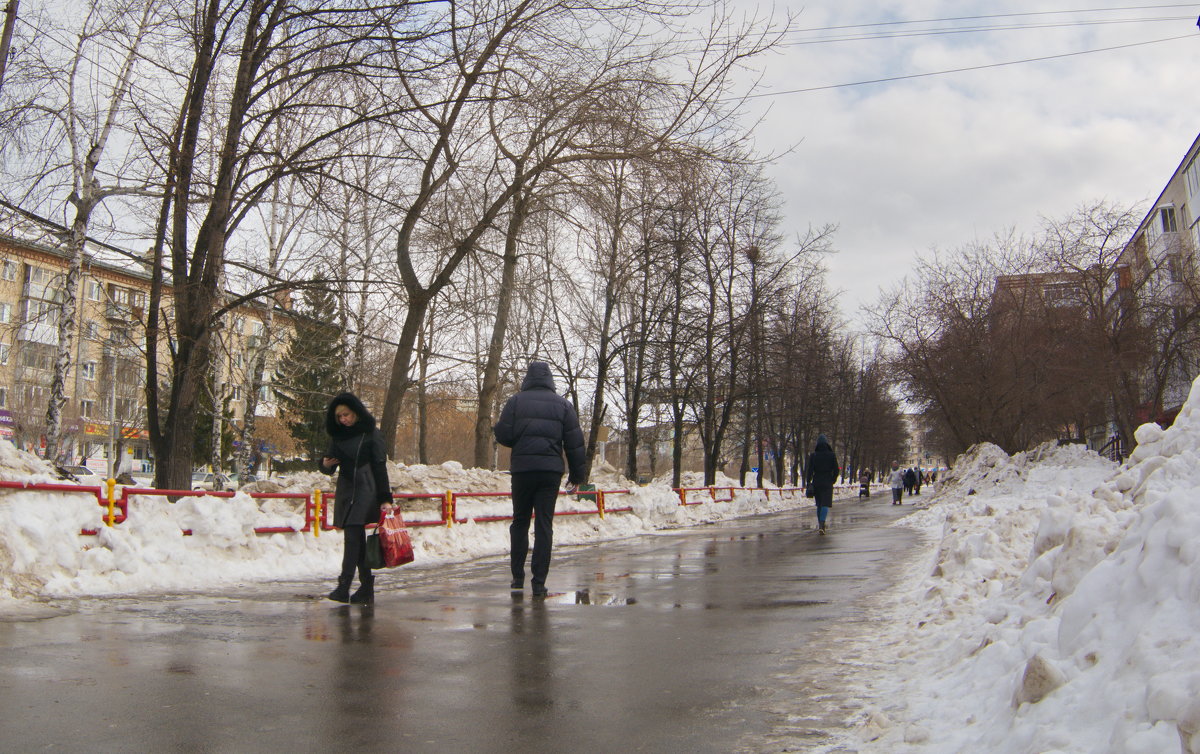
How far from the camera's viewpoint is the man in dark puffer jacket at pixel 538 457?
8562mm

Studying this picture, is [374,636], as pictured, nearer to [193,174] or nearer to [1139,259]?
[193,174]

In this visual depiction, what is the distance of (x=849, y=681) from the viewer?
192 inches

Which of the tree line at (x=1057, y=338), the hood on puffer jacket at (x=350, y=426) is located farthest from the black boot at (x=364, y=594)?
the tree line at (x=1057, y=338)

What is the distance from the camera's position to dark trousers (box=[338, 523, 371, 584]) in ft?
25.7

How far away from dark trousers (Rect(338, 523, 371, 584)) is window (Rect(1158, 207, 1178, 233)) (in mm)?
63551

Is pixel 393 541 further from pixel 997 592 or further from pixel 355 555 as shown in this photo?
pixel 997 592

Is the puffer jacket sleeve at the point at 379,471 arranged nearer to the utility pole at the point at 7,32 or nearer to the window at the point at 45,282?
the utility pole at the point at 7,32

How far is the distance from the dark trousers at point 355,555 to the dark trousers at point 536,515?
52.8 inches

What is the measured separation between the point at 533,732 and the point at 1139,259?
4148 cm

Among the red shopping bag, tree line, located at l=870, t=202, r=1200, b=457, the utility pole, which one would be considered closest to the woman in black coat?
the red shopping bag

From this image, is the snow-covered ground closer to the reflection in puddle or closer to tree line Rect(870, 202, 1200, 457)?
the reflection in puddle

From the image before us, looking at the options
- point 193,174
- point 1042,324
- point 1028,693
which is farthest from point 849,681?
point 1042,324

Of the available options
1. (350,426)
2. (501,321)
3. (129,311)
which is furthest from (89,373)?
(350,426)

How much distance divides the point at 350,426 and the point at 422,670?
11.9ft
